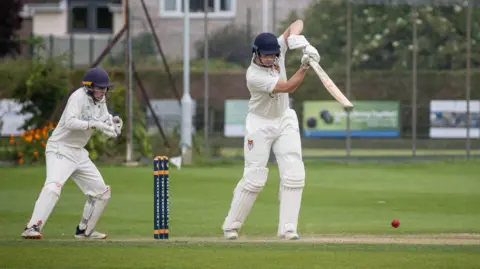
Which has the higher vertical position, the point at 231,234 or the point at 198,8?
the point at 198,8

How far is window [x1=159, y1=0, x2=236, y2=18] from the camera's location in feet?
106

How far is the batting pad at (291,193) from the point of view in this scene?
1229cm

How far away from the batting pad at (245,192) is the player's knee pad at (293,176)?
0.26m

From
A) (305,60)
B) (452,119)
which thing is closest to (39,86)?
(452,119)

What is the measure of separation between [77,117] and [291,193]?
2480 millimetres

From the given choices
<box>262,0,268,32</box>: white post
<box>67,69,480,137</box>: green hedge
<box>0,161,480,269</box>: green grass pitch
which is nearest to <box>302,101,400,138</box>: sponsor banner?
<box>67,69,480,137</box>: green hedge

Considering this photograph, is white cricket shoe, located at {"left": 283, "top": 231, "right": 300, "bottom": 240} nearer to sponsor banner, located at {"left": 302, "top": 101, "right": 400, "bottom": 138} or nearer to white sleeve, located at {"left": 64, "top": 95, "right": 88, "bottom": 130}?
white sleeve, located at {"left": 64, "top": 95, "right": 88, "bottom": 130}

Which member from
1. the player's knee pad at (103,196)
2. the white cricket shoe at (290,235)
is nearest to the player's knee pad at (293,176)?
the white cricket shoe at (290,235)

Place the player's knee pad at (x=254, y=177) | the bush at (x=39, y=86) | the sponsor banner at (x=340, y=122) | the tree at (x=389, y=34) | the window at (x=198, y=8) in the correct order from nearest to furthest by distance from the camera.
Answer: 1. the player's knee pad at (x=254, y=177)
2. the bush at (x=39, y=86)
3. the sponsor banner at (x=340, y=122)
4. the tree at (x=389, y=34)
5. the window at (x=198, y=8)

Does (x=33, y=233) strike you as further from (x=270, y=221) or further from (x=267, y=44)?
(x=270, y=221)

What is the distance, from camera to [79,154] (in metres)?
13.1

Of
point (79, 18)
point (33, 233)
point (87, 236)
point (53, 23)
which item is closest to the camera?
point (33, 233)

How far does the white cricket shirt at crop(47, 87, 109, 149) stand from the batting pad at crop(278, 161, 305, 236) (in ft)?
7.37

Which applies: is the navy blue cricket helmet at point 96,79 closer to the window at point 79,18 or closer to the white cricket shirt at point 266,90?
the white cricket shirt at point 266,90
